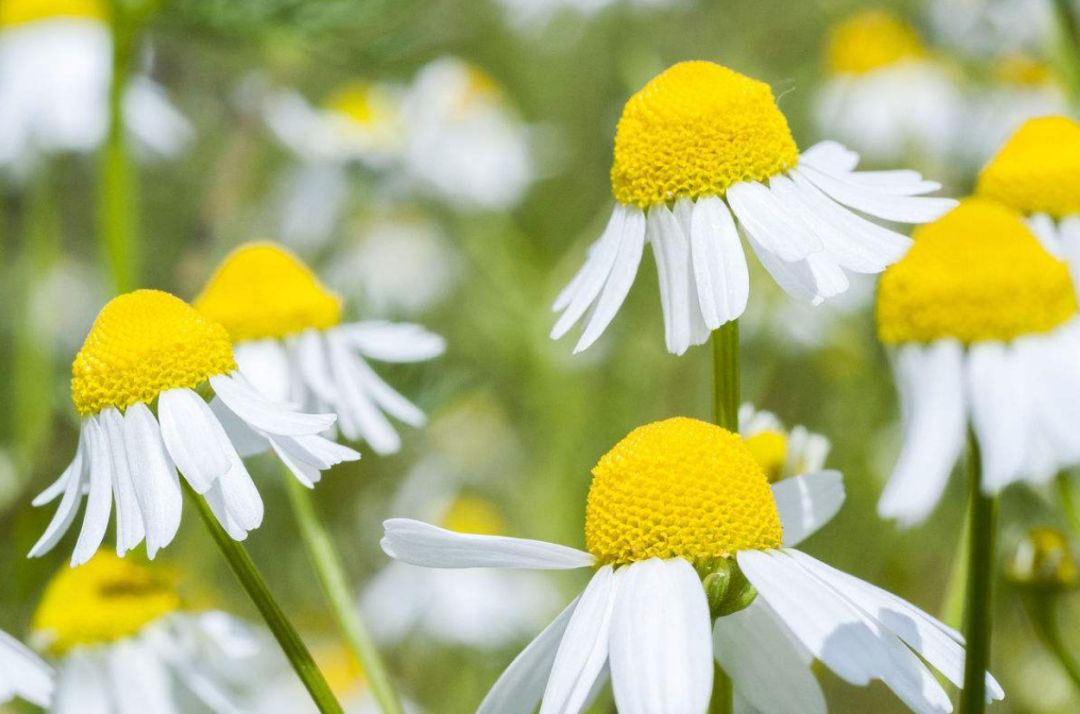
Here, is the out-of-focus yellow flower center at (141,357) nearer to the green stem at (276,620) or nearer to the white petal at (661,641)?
the green stem at (276,620)

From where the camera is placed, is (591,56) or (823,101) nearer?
(823,101)

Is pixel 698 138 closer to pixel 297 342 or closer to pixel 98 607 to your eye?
pixel 297 342

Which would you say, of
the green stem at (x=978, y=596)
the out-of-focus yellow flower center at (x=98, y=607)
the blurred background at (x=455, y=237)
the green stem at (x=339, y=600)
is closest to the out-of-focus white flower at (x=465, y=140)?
the blurred background at (x=455, y=237)

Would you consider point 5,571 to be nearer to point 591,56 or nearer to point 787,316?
point 787,316

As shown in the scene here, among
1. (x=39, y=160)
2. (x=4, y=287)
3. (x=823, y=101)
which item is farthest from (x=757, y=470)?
(x=4, y=287)

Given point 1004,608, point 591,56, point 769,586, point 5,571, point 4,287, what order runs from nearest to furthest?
point 769,586, point 5,571, point 1004,608, point 4,287, point 591,56

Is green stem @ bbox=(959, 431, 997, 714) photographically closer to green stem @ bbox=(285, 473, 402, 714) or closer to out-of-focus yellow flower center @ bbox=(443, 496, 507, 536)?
green stem @ bbox=(285, 473, 402, 714)

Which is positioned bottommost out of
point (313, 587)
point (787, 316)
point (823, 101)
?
point (313, 587)
